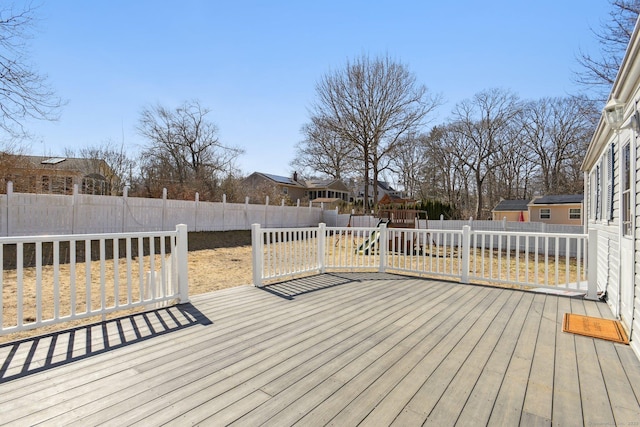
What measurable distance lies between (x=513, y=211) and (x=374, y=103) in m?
12.3

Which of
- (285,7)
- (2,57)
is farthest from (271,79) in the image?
(2,57)

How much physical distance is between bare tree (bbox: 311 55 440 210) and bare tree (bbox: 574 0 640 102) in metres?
8.82

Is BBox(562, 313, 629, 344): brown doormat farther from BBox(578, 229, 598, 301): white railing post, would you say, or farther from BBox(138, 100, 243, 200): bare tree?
BBox(138, 100, 243, 200): bare tree

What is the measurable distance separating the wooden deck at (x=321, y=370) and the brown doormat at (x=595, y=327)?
0.33 ft

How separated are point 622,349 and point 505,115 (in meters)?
23.5

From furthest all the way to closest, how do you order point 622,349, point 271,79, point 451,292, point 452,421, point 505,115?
point 505,115 → point 271,79 → point 451,292 → point 622,349 → point 452,421

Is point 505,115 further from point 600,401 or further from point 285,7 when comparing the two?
point 600,401

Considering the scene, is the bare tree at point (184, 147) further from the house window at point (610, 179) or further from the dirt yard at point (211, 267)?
the house window at point (610, 179)

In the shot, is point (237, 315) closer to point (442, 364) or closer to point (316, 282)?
point (316, 282)

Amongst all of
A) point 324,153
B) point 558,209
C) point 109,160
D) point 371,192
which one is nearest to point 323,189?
point 324,153

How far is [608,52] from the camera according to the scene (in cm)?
973

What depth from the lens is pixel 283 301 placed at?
3.71 metres

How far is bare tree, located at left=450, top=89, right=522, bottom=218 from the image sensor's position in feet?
71.4

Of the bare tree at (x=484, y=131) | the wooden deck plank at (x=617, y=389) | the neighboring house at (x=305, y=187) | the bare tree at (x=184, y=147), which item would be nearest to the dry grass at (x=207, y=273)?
the wooden deck plank at (x=617, y=389)
